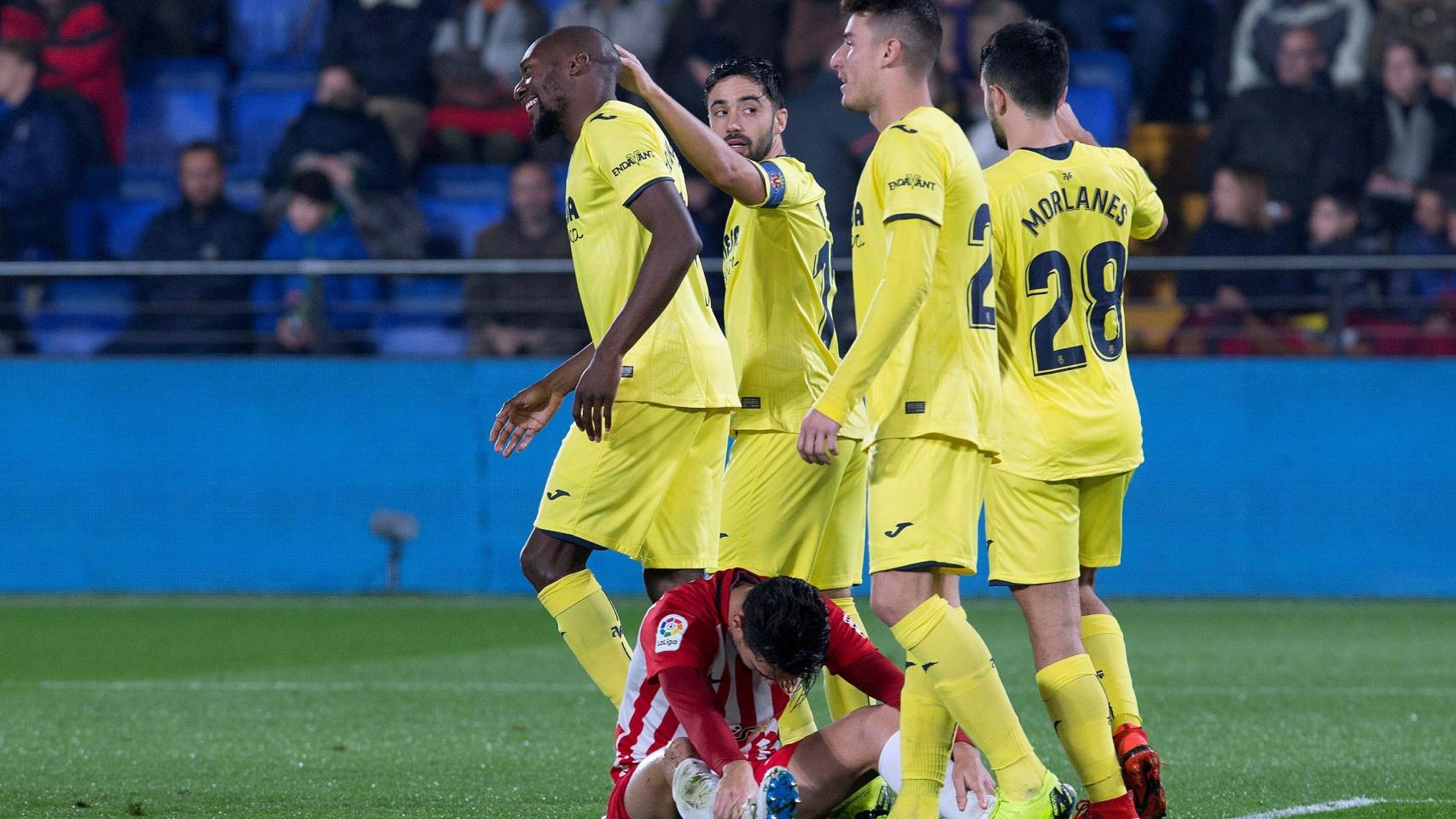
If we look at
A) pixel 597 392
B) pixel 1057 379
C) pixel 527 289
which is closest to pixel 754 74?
pixel 597 392

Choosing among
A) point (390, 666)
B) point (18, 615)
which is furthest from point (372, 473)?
point (390, 666)

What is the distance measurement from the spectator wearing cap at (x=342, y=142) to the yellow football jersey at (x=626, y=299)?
26.3 feet

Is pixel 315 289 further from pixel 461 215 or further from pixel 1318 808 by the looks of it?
pixel 1318 808

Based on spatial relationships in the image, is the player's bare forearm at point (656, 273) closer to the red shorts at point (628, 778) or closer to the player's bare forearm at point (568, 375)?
the player's bare forearm at point (568, 375)

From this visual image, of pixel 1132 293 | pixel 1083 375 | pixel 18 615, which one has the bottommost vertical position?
pixel 18 615

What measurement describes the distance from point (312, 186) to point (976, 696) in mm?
9195

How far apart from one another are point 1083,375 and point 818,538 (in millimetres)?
851

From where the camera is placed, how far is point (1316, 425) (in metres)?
11.0

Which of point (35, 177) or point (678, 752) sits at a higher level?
point (35, 177)

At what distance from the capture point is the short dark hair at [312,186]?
40.0 ft

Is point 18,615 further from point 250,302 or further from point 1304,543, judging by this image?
point 1304,543

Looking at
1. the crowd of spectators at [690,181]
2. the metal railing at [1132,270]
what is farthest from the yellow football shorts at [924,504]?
the crowd of spectators at [690,181]

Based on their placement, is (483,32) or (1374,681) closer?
(1374,681)

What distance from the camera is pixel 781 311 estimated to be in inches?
193
